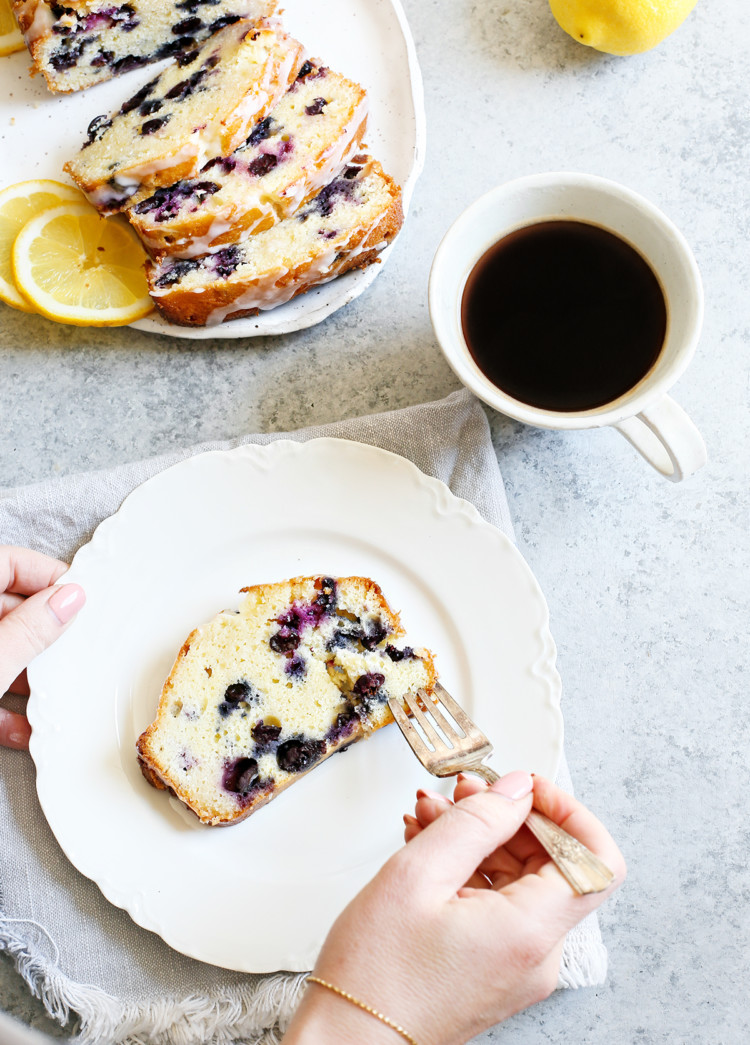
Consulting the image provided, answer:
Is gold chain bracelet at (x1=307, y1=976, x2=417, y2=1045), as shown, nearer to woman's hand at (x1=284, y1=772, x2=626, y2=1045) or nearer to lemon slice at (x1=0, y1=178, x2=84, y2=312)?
woman's hand at (x1=284, y1=772, x2=626, y2=1045)

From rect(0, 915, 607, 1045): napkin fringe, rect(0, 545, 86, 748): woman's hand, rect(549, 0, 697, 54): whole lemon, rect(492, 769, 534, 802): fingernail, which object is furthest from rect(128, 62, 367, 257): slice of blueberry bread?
rect(0, 915, 607, 1045): napkin fringe

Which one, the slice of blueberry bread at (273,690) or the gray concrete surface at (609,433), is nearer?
the slice of blueberry bread at (273,690)

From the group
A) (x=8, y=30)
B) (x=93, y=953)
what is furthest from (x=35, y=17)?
(x=93, y=953)

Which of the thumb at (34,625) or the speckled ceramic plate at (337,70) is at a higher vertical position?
the speckled ceramic plate at (337,70)

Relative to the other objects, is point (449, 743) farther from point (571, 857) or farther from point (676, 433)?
point (676, 433)

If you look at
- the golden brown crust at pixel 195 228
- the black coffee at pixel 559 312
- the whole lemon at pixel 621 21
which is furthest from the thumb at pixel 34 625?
the whole lemon at pixel 621 21

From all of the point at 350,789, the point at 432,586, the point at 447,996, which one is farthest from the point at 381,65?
the point at 447,996

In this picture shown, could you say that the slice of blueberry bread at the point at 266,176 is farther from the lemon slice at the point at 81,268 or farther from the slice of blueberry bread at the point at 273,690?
the slice of blueberry bread at the point at 273,690

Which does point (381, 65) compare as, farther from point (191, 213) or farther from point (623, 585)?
point (623, 585)
